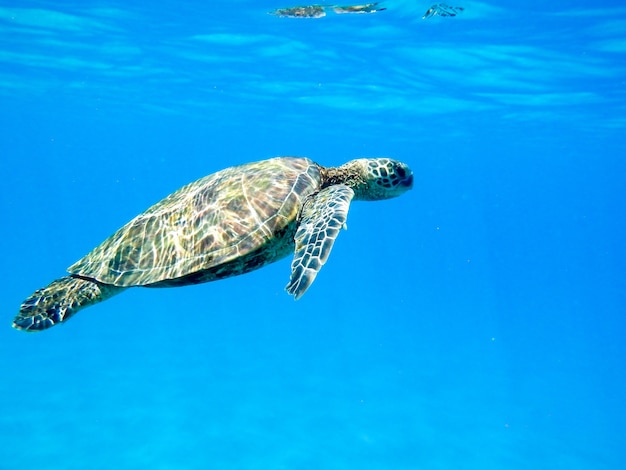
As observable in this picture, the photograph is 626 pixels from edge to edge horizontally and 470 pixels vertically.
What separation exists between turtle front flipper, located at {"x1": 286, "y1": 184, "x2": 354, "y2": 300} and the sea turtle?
16 mm

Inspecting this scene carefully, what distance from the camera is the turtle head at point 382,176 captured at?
7828mm

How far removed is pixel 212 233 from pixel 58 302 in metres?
2.39

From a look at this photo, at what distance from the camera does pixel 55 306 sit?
662 cm

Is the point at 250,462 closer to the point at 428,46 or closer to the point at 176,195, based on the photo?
the point at 176,195

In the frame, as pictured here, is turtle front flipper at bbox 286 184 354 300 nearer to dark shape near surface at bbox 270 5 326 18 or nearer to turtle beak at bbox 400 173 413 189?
turtle beak at bbox 400 173 413 189

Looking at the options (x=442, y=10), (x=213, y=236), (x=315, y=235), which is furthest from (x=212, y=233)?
(x=442, y=10)

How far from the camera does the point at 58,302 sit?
21.9 feet

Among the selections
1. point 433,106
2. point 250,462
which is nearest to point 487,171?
point 433,106

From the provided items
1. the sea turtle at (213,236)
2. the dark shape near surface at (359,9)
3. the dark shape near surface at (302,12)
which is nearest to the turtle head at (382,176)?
the sea turtle at (213,236)

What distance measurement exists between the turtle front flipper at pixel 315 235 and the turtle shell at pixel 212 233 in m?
0.29

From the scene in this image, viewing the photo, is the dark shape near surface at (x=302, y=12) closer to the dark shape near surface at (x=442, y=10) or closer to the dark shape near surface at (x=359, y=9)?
the dark shape near surface at (x=359, y=9)

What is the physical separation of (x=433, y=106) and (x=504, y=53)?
1051cm

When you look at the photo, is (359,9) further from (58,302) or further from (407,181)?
(58,302)

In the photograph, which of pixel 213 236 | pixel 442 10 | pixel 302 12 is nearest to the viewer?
pixel 213 236
